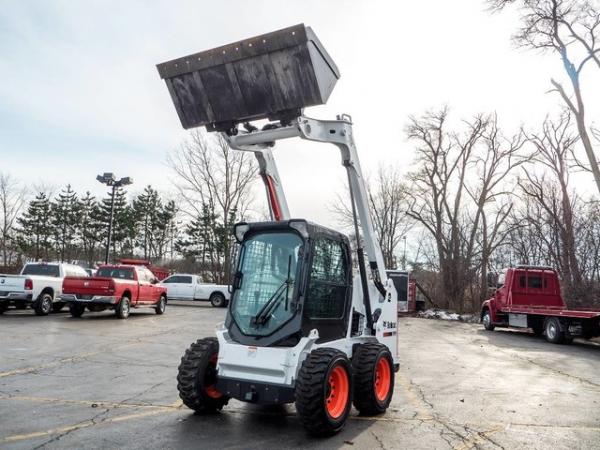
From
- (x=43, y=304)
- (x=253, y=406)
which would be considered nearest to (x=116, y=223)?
(x=43, y=304)

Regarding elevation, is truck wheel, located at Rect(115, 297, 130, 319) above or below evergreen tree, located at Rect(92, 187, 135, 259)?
below

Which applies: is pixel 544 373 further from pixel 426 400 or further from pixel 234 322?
pixel 234 322

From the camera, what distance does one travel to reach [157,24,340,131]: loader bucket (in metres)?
5.70

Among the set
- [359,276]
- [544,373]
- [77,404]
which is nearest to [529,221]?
[544,373]

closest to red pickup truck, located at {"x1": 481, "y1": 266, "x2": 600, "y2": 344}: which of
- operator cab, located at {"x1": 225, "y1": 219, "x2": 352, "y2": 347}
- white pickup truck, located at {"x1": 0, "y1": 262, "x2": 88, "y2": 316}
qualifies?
operator cab, located at {"x1": 225, "y1": 219, "x2": 352, "y2": 347}

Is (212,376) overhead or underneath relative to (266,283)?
underneath

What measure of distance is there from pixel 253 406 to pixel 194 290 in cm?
2368

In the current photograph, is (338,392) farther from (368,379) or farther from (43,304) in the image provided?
A: (43,304)

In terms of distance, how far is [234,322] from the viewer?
594 cm

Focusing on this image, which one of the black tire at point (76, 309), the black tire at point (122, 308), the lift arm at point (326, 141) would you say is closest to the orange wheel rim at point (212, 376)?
the lift arm at point (326, 141)

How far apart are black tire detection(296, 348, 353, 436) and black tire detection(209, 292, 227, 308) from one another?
78.9 ft

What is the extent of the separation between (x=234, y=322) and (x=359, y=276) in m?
1.85

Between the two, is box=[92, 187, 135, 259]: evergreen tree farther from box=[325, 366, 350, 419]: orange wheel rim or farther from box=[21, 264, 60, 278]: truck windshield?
box=[325, 366, 350, 419]: orange wheel rim

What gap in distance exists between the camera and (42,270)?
1870cm
